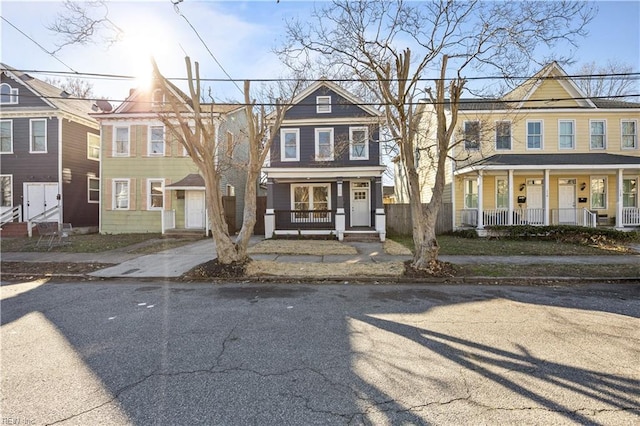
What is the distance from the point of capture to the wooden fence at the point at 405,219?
57.9ft

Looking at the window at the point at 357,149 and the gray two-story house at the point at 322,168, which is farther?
the window at the point at 357,149

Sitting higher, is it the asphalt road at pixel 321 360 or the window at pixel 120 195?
the window at pixel 120 195

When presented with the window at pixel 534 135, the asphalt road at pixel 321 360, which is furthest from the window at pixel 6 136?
the window at pixel 534 135

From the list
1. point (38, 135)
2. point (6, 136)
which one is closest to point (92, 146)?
point (38, 135)

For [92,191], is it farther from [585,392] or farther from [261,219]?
[585,392]

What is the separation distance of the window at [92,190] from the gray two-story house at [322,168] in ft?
36.5

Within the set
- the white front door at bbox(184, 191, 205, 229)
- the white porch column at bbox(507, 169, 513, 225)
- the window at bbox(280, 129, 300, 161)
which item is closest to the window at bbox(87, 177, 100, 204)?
the white front door at bbox(184, 191, 205, 229)

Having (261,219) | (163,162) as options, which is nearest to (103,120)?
(163,162)

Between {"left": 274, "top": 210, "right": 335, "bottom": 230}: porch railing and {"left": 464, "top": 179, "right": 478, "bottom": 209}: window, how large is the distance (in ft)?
25.3

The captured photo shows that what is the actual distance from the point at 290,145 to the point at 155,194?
7.91 metres

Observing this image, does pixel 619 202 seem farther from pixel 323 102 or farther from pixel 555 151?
pixel 323 102

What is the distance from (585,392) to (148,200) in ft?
61.5

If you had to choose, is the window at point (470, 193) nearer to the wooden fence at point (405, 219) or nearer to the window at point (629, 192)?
the wooden fence at point (405, 219)

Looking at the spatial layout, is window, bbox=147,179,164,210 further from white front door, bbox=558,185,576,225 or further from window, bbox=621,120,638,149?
window, bbox=621,120,638,149
